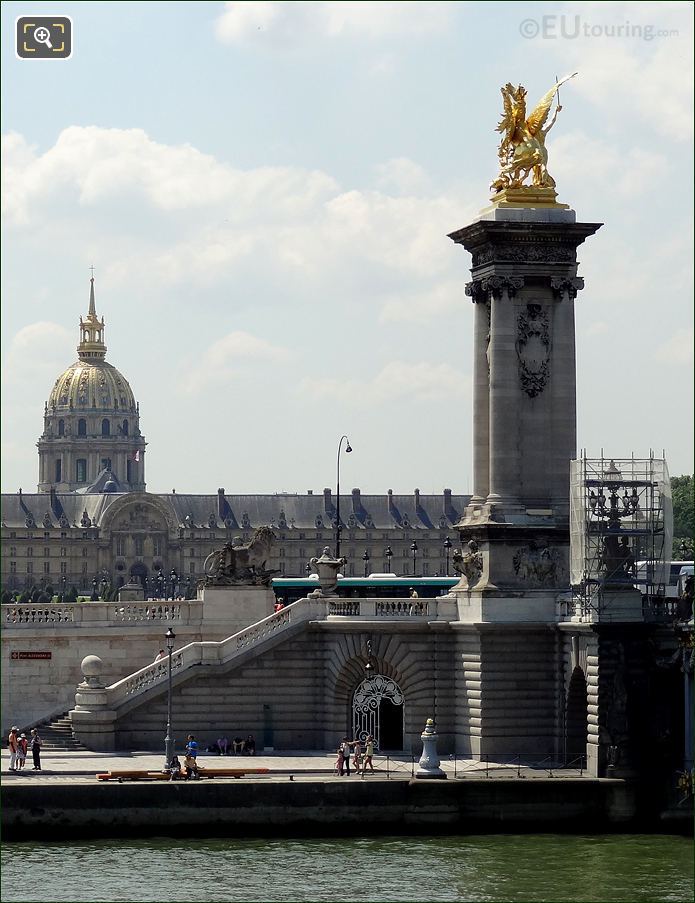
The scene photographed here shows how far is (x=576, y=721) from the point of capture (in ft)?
211

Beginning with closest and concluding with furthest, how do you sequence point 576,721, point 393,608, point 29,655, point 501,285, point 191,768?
point 191,768, point 576,721, point 501,285, point 393,608, point 29,655

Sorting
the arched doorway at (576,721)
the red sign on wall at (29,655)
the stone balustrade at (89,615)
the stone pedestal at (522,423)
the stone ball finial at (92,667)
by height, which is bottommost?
the arched doorway at (576,721)

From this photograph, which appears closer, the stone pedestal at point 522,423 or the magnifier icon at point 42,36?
the magnifier icon at point 42,36

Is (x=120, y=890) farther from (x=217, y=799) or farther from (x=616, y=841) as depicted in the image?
(x=616, y=841)

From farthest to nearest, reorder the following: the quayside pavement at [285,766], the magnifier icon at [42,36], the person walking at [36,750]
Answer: the person walking at [36,750]
the quayside pavement at [285,766]
the magnifier icon at [42,36]

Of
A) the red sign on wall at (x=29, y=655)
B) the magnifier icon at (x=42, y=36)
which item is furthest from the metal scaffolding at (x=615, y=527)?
the magnifier icon at (x=42, y=36)

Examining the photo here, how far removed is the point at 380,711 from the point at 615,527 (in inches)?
384

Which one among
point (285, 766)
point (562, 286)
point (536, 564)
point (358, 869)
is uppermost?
point (562, 286)

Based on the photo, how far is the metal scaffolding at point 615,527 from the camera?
6269cm

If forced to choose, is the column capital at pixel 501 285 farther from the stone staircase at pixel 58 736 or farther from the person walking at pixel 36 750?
the person walking at pixel 36 750

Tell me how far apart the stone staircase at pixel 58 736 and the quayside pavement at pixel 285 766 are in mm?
376

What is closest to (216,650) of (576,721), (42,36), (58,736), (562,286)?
(58,736)

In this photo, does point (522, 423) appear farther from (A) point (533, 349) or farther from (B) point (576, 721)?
(B) point (576, 721)

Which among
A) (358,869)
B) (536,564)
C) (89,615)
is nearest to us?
(358,869)
